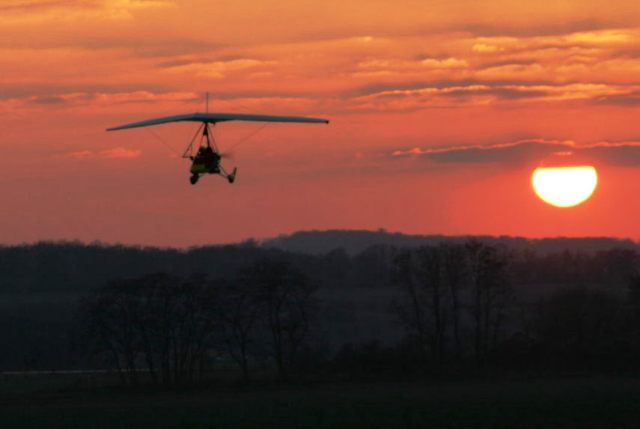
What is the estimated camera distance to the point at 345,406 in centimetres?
7394

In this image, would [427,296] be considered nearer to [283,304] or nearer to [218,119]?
[283,304]

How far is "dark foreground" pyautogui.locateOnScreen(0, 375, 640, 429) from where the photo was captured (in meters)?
65.6

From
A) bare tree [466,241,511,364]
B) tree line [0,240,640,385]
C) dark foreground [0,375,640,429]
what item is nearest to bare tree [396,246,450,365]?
tree line [0,240,640,385]

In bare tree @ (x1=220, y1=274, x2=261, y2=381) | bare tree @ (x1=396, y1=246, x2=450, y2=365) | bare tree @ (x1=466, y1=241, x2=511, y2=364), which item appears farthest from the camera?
bare tree @ (x1=466, y1=241, x2=511, y2=364)

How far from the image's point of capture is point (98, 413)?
239ft

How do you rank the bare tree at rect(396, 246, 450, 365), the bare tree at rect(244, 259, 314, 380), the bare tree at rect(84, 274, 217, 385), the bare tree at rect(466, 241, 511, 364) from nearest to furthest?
the bare tree at rect(84, 274, 217, 385), the bare tree at rect(244, 259, 314, 380), the bare tree at rect(396, 246, 450, 365), the bare tree at rect(466, 241, 511, 364)

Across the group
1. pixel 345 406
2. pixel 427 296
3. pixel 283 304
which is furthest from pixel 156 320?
pixel 345 406

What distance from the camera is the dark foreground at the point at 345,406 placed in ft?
215

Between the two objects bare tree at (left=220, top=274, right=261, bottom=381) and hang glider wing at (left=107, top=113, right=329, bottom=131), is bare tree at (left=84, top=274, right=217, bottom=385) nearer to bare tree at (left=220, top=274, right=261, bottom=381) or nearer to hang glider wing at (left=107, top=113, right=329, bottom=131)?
bare tree at (left=220, top=274, right=261, bottom=381)

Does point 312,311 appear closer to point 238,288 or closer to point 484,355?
point 238,288

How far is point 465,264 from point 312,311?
56.9 feet

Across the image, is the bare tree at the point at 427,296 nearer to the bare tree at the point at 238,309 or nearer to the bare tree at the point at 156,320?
the bare tree at the point at 238,309

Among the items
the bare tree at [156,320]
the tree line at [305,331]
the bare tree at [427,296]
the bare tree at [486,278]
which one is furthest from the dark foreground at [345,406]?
the bare tree at [486,278]

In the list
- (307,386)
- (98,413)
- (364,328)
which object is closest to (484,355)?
(307,386)
